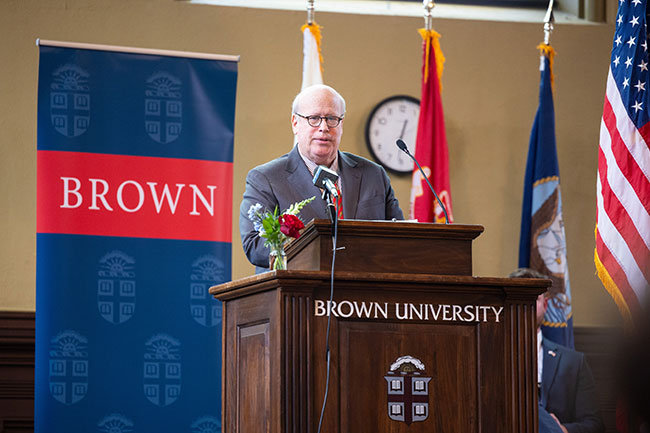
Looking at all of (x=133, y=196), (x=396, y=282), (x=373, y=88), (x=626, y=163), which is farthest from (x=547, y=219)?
(x=396, y=282)

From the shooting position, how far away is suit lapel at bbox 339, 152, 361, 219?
3562 mm

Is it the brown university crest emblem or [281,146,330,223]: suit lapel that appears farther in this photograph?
[281,146,330,223]: suit lapel

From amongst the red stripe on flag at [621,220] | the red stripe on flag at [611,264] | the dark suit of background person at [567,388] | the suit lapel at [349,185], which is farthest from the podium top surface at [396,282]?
the dark suit of background person at [567,388]

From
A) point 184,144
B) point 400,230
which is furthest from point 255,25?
point 400,230

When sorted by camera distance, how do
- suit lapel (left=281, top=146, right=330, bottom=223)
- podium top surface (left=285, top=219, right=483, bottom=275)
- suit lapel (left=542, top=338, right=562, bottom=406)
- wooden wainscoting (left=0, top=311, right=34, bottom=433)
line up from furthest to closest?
wooden wainscoting (left=0, top=311, right=34, bottom=433)
suit lapel (left=542, top=338, right=562, bottom=406)
suit lapel (left=281, top=146, right=330, bottom=223)
podium top surface (left=285, top=219, right=483, bottom=275)

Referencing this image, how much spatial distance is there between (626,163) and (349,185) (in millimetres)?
1958

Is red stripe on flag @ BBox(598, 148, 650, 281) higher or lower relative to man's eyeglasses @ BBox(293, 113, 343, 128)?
lower

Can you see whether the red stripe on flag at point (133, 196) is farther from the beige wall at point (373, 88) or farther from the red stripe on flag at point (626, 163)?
the red stripe on flag at point (626, 163)

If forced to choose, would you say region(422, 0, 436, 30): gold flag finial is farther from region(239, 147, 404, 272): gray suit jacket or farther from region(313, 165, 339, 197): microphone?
region(313, 165, 339, 197): microphone

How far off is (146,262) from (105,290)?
0.87ft

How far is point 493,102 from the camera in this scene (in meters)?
6.40

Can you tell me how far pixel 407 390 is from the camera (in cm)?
249

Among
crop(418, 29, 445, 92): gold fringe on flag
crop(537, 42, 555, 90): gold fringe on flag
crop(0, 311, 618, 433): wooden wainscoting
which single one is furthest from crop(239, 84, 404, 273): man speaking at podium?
crop(537, 42, 555, 90): gold fringe on flag

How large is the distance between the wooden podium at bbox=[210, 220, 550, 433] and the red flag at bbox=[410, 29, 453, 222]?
3.18 metres
